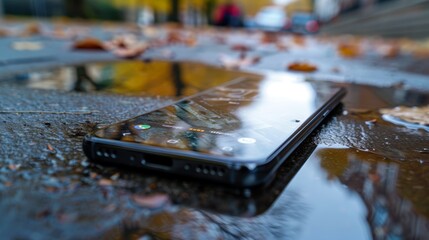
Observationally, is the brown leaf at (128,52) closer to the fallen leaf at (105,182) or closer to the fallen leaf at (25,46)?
the fallen leaf at (25,46)

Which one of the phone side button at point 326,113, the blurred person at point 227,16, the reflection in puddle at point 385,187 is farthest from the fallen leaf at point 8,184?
the blurred person at point 227,16

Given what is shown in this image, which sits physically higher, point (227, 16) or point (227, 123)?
point (227, 16)

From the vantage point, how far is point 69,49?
293cm

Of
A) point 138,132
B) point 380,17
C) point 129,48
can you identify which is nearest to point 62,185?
point 138,132

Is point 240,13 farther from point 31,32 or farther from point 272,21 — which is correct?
point 31,32

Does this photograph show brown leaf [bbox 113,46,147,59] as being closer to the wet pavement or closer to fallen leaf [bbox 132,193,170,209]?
the wet pavement

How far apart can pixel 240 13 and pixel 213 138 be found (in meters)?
20.9

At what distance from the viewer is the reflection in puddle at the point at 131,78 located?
153 cm

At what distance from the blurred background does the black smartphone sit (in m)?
5.84

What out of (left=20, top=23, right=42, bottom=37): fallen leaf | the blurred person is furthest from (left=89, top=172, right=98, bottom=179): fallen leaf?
the blurred person

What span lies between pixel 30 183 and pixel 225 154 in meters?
0.32

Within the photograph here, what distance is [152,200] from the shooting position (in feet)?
1.93

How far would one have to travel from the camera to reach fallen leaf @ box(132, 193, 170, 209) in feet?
1.90

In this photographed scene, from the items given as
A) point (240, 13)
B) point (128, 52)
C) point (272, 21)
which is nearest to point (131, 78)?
point (128, 52)
